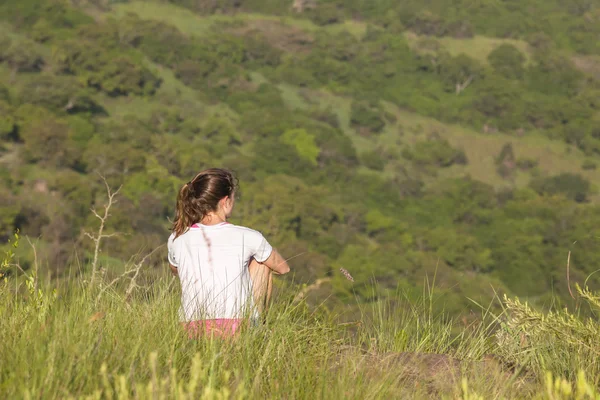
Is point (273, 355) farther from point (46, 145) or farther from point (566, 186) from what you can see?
point (566, 186)

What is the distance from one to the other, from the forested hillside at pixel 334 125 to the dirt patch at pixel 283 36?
35 centimetres

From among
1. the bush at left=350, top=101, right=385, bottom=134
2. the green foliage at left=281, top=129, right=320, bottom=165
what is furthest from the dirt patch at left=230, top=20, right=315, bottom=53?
the green foliage at left=281, top=129, right=320, bottom=165

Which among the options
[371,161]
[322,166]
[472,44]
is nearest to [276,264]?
[322,166]

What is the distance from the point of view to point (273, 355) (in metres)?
2.40

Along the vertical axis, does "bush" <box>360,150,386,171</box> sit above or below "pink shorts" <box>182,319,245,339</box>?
below

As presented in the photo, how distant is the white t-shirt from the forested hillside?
3187cm

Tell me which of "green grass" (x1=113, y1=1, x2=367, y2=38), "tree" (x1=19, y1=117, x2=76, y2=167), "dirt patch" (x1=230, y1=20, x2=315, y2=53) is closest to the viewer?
"tree" (x1=19, y1=117, x2=76, y2=167)

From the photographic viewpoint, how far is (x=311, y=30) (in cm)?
11975

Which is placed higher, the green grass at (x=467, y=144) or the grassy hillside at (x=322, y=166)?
the grassy hillside at (x=322, y=166)

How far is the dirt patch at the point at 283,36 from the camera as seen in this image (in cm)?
11531

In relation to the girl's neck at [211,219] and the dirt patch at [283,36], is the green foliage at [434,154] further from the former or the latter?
the girl's neck at [211,219]

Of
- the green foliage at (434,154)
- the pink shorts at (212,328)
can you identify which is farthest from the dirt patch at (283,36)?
the pink shorts at (212,328)

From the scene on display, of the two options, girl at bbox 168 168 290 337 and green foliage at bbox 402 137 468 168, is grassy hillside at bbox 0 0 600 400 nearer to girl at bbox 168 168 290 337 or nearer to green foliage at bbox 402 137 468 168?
girl at bbox 168 168 290 337

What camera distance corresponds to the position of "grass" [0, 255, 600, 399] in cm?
192
